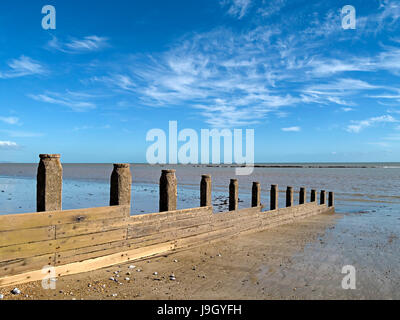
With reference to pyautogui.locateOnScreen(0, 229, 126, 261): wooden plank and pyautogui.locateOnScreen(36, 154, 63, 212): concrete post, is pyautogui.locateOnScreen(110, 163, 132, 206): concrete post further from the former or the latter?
pyautogui.locateOnScreen(36, 154, 63, 212): concrete post

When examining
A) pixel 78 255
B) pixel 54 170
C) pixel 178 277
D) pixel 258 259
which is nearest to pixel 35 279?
pixel 78 255

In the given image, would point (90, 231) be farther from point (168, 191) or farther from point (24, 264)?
point (168, 191)

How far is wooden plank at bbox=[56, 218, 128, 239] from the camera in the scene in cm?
533

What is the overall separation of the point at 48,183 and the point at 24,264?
4.46 feet

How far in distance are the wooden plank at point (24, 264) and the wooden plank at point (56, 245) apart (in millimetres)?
65

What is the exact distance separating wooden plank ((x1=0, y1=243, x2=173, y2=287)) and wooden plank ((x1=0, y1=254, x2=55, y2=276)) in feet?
0.26

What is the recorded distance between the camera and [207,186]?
8609 mm

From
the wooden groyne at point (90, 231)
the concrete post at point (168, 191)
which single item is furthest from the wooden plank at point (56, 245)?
the concrete post at point (168, 191)

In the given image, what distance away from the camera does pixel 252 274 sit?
20.5 feet

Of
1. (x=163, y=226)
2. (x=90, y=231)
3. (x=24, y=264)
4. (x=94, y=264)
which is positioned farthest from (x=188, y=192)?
(x=24, y=264)

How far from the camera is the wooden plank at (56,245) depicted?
470 cm
